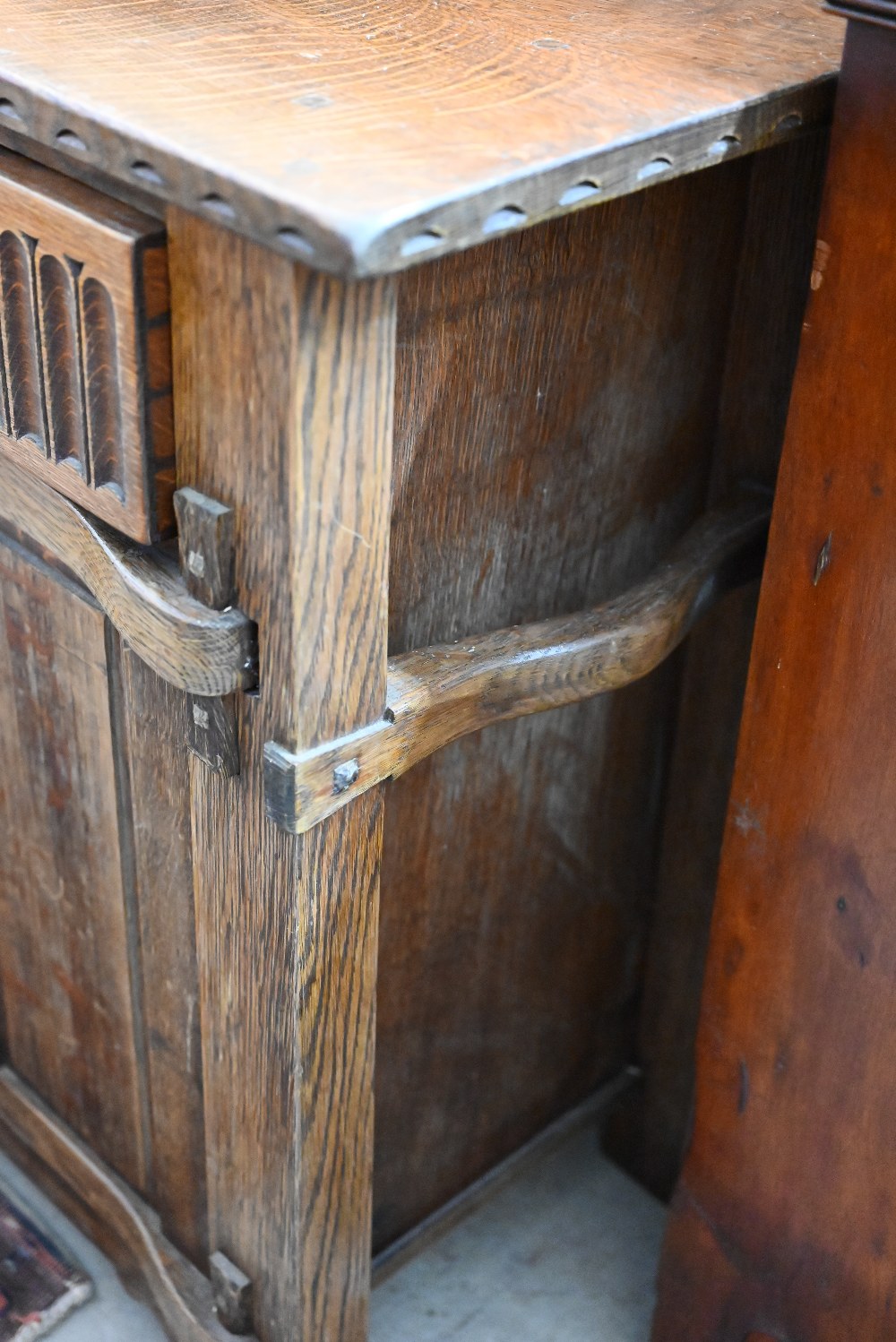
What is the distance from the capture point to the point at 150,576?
2.81 feet

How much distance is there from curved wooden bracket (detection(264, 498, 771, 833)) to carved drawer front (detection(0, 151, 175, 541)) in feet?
0.55

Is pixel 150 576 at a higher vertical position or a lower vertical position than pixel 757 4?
lower

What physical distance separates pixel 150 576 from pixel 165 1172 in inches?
22.7

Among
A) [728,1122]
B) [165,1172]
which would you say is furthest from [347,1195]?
[728,1122]

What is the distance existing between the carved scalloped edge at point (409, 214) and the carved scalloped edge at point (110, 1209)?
85 cm

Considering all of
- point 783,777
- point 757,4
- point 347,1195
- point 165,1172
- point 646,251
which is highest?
point 757,4

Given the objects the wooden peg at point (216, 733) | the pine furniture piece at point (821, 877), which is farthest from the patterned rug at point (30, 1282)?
the wooden peg at point (216, 733)

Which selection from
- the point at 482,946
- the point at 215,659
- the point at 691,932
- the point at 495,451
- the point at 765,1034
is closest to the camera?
the point at 215,659

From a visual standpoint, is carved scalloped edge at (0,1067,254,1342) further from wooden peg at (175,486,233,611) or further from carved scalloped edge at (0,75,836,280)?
carved scalloped edge at (0,75,836,280)

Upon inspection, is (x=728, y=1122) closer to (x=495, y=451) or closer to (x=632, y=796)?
(x=632, y=796)

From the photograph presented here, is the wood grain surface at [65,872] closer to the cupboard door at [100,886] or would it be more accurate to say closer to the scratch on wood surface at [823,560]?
the cupboard door at [100,886]

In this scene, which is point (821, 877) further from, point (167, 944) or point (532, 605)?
point (167, 944)

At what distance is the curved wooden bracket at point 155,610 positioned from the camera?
823 mm

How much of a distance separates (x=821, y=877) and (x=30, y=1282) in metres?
0.83
